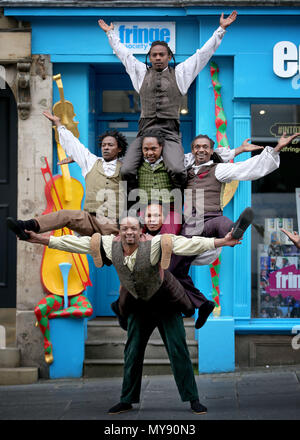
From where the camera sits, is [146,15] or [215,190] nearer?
[215,190]

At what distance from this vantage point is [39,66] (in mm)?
9672

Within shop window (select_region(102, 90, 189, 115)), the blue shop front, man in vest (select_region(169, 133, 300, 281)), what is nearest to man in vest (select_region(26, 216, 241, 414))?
man in vest (select_region(169, 133, 300, 281))

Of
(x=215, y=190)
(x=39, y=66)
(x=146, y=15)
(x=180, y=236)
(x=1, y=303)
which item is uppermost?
(x=146, y=15)

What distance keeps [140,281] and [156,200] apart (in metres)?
0.71

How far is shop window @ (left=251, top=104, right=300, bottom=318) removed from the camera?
9758 mm

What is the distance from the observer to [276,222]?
9.88 m

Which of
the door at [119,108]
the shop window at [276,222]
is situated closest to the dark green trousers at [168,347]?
the shop window at [276,222]

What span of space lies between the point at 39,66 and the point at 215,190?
3857 millimetres

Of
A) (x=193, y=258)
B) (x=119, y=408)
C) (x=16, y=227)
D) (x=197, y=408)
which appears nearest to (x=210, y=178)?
(x=193, y=258)

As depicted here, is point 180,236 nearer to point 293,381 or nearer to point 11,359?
point 293,381

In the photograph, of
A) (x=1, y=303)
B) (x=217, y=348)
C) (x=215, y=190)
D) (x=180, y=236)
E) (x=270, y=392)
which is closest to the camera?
(x=180, y=236)

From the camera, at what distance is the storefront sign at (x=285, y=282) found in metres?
9.78

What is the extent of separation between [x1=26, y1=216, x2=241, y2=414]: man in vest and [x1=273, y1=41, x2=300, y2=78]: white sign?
12.4 feet
